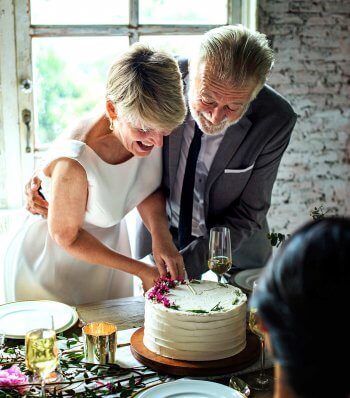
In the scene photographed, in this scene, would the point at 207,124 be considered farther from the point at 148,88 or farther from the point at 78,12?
the point at 78,12

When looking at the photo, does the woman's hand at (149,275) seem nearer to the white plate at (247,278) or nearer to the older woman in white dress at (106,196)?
the older woman in white dress at (106,196)

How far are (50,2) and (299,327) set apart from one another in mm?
3472

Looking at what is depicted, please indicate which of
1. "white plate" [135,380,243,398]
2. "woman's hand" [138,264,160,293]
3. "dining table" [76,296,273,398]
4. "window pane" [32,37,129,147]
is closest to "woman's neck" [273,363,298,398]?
"white plate" [135,380,243,398]

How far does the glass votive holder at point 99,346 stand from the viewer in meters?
1.95

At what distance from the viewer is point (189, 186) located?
2760 mm

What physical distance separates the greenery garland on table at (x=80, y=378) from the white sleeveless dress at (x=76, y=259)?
1.92 feet

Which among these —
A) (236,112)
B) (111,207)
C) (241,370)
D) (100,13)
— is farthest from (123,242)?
(100,13)

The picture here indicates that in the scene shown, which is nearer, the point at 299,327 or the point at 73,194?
the point at 299,327

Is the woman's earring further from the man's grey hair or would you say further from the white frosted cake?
the white frosted cake

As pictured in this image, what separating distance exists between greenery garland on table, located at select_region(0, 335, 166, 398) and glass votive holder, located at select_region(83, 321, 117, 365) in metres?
0.03

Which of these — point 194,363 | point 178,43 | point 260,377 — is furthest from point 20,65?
point 260,377

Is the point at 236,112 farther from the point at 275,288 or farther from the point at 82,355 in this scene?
the point at 275,288

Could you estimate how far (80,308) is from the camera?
94.0 inches

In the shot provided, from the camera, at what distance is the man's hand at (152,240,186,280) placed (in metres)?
2.39
